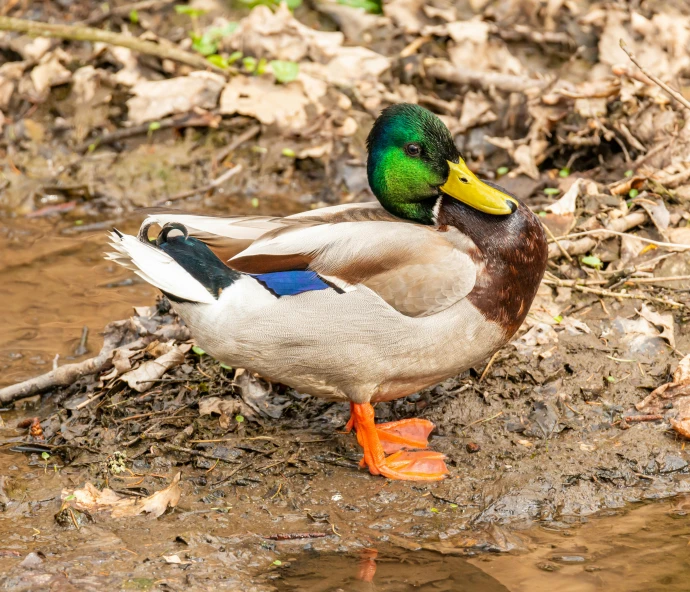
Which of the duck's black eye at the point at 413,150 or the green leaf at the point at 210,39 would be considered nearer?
the duck's black eye at the point at 413,150

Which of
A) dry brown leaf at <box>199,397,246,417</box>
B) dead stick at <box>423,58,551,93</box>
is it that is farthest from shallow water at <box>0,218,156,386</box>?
dead stick at <box>423,58,551,93</box>

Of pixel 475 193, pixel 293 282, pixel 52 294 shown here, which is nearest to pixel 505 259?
pixel 475 193

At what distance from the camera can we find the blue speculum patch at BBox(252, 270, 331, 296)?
378cm

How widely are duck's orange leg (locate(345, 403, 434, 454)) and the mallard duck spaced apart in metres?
0.10

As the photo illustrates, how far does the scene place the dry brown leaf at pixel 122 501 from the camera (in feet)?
12.3

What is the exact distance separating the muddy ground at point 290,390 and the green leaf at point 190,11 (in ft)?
0.43

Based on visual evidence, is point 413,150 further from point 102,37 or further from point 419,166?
point 102,37

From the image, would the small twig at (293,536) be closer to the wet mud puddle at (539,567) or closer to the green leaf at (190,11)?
the wet mud puddle at (539,567)

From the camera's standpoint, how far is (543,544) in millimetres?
3582

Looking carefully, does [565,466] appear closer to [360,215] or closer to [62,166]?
[360,215]

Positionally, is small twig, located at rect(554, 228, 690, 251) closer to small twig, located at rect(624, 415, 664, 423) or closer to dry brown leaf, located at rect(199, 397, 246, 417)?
small twig, located at rect(624, 415, 664, 423)

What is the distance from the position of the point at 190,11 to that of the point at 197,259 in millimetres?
4447

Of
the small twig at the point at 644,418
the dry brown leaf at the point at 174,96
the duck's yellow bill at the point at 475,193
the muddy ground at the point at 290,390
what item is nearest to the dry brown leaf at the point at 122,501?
the muddy ground at the point at 290,390

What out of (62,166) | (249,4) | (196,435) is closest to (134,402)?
(196,435)
